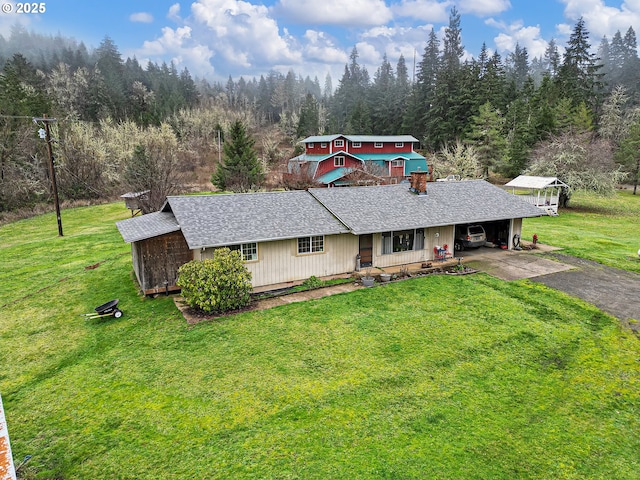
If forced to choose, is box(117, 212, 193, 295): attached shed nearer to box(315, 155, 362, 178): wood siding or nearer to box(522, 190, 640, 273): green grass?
box(522, 190, 640, 273): green grass

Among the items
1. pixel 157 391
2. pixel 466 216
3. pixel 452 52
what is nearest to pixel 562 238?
pixel 466 216

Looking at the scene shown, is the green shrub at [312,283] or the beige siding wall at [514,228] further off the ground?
the beige siding wall at [514,228]

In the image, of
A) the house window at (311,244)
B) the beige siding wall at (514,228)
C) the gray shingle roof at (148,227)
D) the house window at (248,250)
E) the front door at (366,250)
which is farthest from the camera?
the beige siding wall at (514,228)

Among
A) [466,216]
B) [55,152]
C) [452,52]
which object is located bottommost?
[466,216]

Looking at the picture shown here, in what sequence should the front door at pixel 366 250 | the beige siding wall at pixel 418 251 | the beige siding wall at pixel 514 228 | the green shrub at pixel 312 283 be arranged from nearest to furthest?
1. the green shrub at pixel 312 283
2. the front door at pixel 366 250
3. the beige siding wall at pixel 418 251
4. the beige siding wall at pixel 514 228

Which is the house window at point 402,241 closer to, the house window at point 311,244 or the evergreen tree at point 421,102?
the house window at point 311,244

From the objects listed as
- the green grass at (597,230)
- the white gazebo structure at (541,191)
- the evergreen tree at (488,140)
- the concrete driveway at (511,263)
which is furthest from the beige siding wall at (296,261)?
the evergreen tree at (488,140)

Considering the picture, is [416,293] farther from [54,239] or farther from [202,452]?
[54,239]

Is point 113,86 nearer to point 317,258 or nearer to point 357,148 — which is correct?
point 357,148
